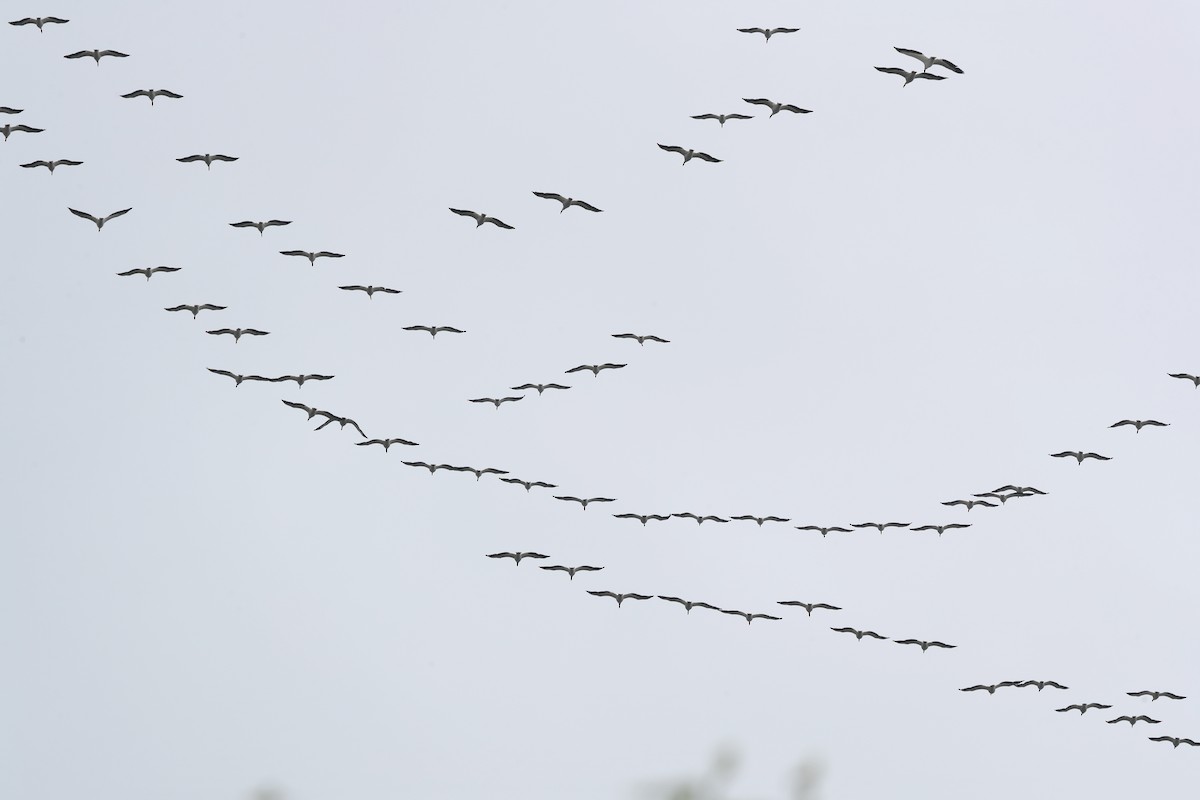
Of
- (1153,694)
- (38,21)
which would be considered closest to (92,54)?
(38,21)

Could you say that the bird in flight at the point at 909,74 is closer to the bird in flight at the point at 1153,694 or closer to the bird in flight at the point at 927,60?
the bird in flight at the point at 927,60

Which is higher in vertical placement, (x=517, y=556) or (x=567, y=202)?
(x=567, y=202)

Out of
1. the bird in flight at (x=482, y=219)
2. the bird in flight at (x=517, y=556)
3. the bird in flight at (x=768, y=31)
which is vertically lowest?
the bird in flight at (x=517, y=556)

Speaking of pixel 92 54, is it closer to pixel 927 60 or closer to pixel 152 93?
pixel 152 93

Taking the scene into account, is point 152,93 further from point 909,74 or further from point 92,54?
point 909,74

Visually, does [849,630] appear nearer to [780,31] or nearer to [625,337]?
[625,337]

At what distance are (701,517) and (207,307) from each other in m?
26.9

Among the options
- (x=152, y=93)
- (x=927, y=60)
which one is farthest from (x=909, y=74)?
(x=152, y=93)

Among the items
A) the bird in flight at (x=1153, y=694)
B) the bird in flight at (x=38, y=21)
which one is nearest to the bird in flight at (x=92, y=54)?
the bird in flight at (x=38, y=21)

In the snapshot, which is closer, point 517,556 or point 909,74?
point 909,74

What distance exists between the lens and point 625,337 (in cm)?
11438

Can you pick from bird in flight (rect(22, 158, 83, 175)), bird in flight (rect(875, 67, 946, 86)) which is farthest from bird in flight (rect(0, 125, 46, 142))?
bird in flight (rect(875, 67, 946, 86))

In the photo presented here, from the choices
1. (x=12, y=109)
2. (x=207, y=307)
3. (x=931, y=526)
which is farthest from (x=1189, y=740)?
(x=12, y=109)

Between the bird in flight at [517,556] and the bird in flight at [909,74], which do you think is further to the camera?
the bird in flight at [517,556]
